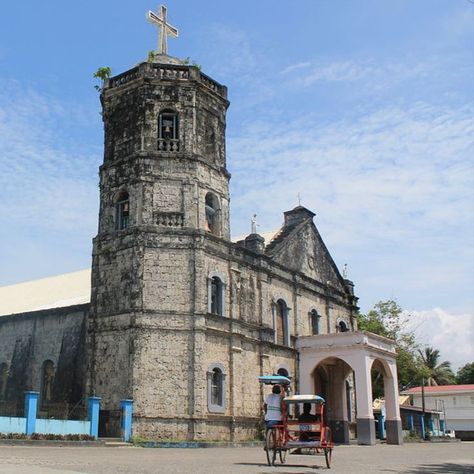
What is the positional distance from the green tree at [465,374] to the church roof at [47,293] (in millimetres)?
49916

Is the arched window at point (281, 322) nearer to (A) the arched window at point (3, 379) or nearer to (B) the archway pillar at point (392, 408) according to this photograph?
(B) the archway pillar at point (392, 408)

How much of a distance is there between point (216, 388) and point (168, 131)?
10.4m

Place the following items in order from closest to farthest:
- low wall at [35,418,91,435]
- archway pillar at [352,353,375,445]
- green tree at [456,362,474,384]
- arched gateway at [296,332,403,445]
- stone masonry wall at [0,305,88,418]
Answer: low wall at [35,418,91,435] < stone masonry wall at [0,305,88,418] < archway pillar at [352,353,375,445] < arched gateway at [296,332,403,445] < green tree at [456,362,474,384]

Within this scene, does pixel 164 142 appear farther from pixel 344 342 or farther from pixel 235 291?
pixel 344 342

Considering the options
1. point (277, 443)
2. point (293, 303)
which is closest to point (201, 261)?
point (293, 303)

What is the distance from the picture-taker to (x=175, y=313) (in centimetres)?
2373

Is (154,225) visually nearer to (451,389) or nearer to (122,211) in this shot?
(122,211)

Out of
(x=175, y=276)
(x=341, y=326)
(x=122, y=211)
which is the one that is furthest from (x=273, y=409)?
(x=341, y=326)

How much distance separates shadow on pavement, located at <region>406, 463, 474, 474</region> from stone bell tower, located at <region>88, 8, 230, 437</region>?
33.2 feet

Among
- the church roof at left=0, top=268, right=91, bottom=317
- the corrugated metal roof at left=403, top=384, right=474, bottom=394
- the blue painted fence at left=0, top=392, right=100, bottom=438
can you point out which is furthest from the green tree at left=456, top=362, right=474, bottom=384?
the blue painted fence at left=0, top=392, right=100, bottom=438

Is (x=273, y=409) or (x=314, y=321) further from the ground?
(x=314, y=321)

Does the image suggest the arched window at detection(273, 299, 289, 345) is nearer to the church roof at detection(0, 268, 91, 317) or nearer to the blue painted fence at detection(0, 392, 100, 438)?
the church roof at detection(0, 268, 91, 317)

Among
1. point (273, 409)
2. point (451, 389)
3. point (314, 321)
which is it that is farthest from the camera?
point (451, 389)

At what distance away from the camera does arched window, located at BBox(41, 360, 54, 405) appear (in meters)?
28.3
